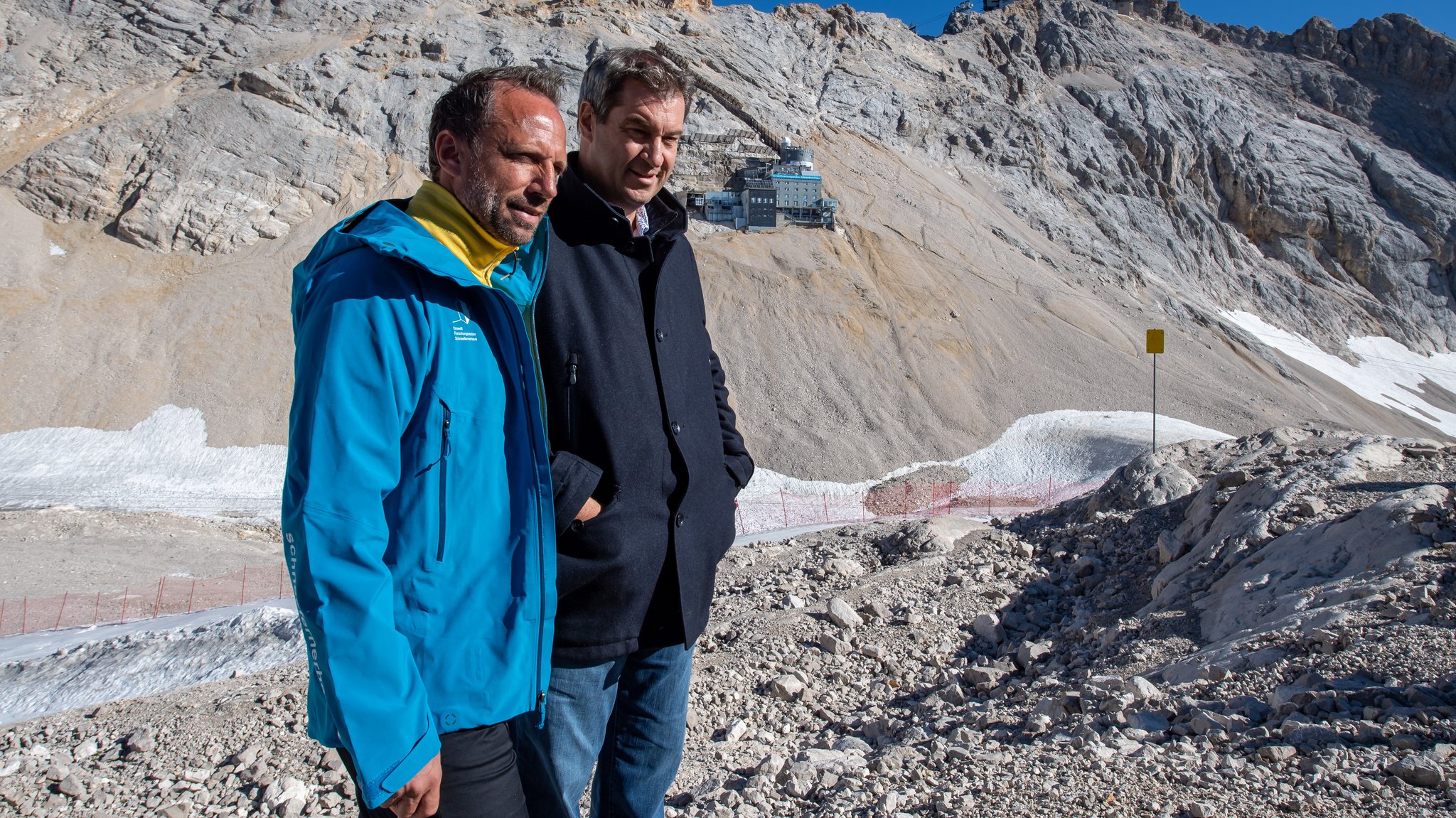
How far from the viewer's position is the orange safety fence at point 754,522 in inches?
429

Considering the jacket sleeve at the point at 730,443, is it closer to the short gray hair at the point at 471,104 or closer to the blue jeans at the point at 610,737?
the blue jeans at the point at 610,737

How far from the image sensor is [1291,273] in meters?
42.1

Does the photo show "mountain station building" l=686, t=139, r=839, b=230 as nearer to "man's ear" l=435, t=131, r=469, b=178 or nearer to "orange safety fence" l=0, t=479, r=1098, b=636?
"orange safety fence" l=0, t=479, r=1098, b=636

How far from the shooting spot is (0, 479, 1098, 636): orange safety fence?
35.7ft

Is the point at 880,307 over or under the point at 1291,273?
under

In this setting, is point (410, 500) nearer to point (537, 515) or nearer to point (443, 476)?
point (443, 476)

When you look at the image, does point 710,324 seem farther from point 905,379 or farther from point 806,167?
point 806,167

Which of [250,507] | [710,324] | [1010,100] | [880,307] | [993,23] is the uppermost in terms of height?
[993,23]

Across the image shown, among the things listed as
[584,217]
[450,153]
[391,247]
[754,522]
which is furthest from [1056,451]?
[391,247]

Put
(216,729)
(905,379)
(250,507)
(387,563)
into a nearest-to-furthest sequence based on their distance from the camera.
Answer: (387,563)
(216,729)
(250,507)
(905,379)

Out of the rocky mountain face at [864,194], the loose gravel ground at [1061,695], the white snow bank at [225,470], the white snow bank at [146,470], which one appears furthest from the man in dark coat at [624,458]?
the rocky mountain face at [864,194]

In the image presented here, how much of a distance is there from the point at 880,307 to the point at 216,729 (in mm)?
26035

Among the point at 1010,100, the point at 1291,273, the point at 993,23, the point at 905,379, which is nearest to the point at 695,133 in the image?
the point at 905,379

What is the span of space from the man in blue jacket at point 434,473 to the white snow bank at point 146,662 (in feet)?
22.1
